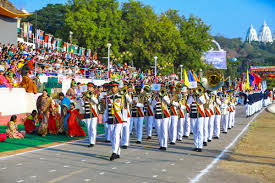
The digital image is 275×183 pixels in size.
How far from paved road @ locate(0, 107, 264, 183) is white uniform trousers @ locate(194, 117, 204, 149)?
33 cm

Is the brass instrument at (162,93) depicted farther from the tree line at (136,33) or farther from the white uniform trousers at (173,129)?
the tree line at (136,33)

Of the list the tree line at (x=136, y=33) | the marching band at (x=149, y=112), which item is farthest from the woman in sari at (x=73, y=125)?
the tree line at (x=136, y=33)

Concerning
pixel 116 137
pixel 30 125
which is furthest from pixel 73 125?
pixel 116 137

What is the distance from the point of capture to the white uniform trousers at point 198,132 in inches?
458

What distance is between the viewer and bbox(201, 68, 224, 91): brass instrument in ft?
42.8

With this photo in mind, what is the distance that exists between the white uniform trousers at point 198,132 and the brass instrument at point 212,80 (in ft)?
5.03

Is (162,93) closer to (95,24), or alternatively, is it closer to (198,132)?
(198,132)

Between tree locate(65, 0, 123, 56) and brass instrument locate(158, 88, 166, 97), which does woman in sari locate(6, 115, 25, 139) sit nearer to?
brass instrument locate(158, 88, 166, 97)

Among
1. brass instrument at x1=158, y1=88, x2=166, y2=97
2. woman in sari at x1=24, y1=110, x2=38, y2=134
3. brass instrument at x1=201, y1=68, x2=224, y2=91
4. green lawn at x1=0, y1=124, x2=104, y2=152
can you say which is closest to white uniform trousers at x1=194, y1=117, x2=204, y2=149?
brass instrument at x1=158, y1=88, x2=166, y2=97

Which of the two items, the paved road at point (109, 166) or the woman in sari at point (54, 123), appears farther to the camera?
the woman in sari at point (54, 123)

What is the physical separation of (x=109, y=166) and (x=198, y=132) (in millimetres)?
3785

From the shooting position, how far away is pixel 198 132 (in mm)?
11734

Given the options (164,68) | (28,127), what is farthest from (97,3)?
(28,127)

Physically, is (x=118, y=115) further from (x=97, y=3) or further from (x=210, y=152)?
(x=97, y=3)
